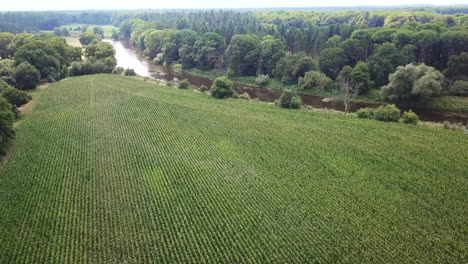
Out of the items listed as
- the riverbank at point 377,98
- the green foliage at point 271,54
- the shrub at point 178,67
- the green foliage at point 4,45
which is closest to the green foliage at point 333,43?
the green foliage at point 271,54

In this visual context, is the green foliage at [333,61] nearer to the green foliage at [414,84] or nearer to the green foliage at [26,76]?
the green foliage at [414,84]

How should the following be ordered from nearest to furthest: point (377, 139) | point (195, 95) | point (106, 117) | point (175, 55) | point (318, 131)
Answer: point (377, 139), point (318, 131), point (106, 117), point (195, 95), point (175, 55)

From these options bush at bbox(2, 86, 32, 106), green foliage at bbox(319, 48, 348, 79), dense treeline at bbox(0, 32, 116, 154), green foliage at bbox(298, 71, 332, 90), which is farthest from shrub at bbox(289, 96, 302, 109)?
bush at bbox(2, 86, 32, 106)

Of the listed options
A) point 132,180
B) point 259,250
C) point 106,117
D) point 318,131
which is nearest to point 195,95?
point 106,117

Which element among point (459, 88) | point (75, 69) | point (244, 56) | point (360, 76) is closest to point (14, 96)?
point (75, 69)

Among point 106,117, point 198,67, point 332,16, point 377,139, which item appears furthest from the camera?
point 332,16

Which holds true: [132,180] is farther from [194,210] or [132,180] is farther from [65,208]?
[194,210]

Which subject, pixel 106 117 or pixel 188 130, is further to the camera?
pixel 106 117

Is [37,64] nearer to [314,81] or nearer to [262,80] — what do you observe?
[262,80]
